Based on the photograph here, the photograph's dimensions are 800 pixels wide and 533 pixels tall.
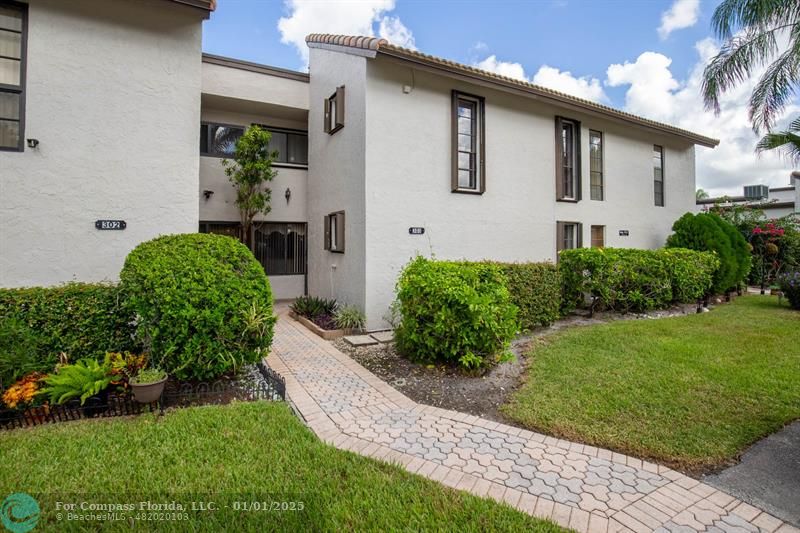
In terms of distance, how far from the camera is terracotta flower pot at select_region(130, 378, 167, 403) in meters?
4.61

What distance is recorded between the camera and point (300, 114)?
44.3 feet

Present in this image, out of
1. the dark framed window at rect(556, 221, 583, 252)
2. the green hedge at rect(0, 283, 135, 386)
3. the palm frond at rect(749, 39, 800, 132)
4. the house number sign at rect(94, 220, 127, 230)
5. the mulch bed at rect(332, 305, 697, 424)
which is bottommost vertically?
the mulch bed at rect(332, 305, 697, 424)

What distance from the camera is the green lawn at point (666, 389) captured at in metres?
4.11

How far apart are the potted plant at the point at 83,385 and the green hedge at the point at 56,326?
0.35 meters

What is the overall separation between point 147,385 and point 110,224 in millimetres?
4338

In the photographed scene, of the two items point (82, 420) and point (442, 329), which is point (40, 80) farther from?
point (442, 329)

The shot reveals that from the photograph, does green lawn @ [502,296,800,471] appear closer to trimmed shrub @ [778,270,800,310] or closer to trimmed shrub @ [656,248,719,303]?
trimmed shrub @ [656,248,719,303]

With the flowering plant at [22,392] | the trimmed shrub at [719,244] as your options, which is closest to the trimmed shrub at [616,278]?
the trimmed shrub at [719,244]

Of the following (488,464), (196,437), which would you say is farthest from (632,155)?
(196,437)

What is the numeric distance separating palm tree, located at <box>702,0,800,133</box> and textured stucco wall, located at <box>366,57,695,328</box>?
3202 mm

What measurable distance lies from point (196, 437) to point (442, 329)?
3566 millimetres

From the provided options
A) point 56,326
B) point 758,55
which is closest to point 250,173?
point 56,326

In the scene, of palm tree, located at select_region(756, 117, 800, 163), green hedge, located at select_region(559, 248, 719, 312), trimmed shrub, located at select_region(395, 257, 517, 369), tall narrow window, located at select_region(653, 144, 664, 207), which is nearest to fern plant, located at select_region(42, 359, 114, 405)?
trimmed shrub, located at select_region(395, 257, 517, 369)

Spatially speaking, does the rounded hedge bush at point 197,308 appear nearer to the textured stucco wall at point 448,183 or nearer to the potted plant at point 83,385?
the potted plant at point 83,385
